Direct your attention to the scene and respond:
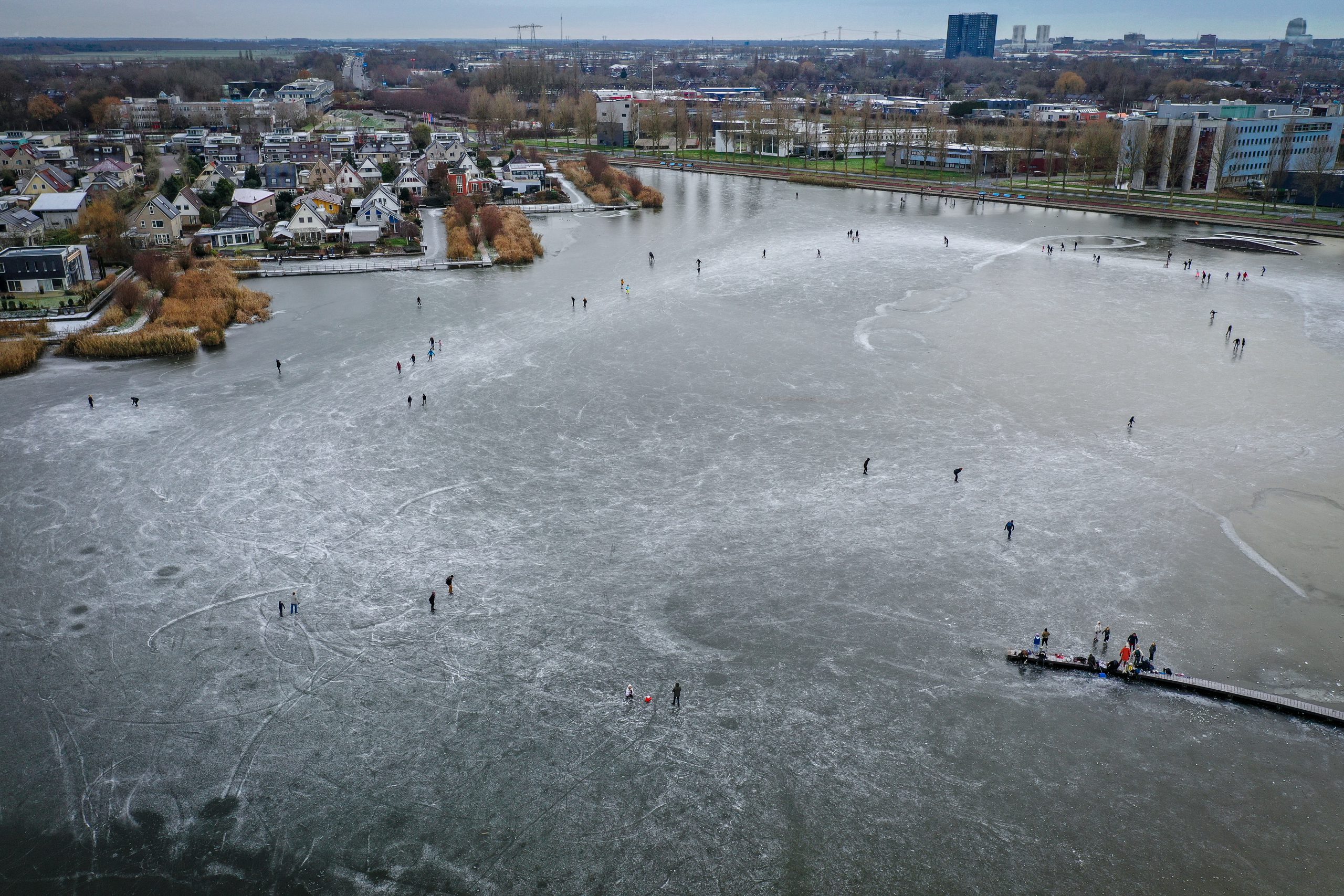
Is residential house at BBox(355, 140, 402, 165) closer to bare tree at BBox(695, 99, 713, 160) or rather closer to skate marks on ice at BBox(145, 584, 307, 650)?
bare tree at BBox(695, 99, 713, 160)

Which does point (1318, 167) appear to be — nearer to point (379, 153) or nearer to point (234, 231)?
point (234, 231)

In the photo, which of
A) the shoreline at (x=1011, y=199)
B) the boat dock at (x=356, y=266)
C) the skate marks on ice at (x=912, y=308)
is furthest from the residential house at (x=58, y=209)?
the shoreline at (x=1011, y=199)

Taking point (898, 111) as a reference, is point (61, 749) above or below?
below

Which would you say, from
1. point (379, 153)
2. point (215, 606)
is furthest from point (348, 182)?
point (215, 606)

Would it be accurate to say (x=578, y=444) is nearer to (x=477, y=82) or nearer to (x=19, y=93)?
(x=19, y=93)

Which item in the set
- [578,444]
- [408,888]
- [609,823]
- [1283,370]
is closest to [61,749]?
[408,888]
